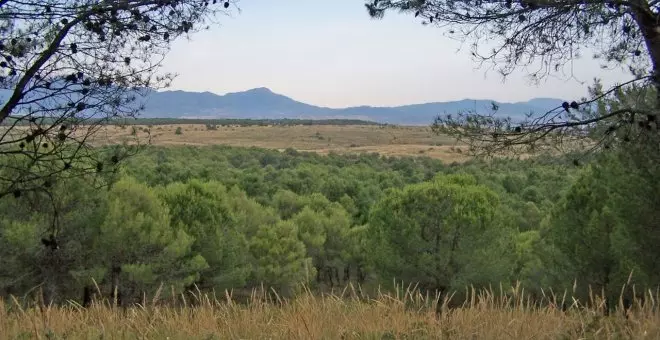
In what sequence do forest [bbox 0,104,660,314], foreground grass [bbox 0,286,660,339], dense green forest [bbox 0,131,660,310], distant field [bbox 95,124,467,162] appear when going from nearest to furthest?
foreground grass [bbox 0,286,660,339] → forest [bbox 0,104,660,314] → dense green forest [bbox 0,131,660,310] → distant field [bbox 95,124,467,162]

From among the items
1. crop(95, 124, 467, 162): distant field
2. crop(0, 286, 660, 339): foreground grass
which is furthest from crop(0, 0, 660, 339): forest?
crop(95, 124, 467, 162): distant field

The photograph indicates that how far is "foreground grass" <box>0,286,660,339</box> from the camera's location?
3.59m

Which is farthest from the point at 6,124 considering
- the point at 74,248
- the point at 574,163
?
the point at 74,248

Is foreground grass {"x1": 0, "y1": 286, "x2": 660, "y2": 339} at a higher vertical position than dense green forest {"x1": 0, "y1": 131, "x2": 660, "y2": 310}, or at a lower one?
higher

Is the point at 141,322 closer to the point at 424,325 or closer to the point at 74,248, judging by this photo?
the point at 424,325

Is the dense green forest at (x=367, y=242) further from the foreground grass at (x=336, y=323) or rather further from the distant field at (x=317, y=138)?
the distant field at (x=317, y=138)

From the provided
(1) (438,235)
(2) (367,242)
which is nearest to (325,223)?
(2) (367,242)

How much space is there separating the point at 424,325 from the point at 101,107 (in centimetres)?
301

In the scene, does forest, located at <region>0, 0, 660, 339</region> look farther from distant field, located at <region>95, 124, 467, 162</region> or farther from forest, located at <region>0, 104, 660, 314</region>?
distant field, located at <region>95, 124, 467, 162</region>

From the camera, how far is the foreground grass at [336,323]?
141 inches

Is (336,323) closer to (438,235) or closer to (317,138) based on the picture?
(438,235)

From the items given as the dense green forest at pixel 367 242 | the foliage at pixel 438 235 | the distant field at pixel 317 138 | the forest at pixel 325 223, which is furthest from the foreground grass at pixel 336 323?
the distant field at pixel 317 138

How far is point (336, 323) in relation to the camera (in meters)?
3.88

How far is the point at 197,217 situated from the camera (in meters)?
26.4
